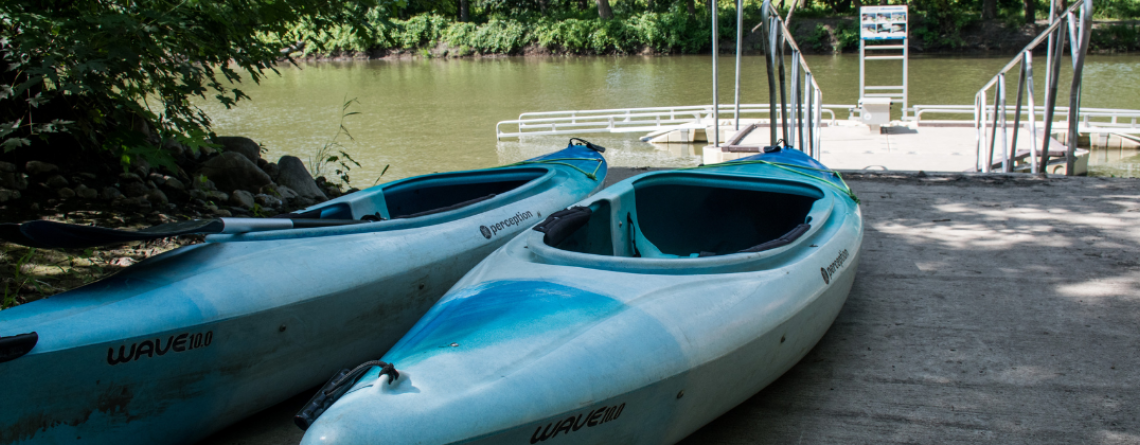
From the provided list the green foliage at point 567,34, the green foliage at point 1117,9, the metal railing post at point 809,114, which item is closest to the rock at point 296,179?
the metal railing post at point 809,114

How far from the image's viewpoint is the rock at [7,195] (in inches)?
185

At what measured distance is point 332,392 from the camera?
1875 mm

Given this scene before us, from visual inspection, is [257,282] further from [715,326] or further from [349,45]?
[349,45]

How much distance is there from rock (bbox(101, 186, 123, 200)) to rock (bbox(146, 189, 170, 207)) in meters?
0.18

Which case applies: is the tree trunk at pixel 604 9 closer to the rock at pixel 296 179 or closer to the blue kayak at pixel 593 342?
the rock at pixel 296 179

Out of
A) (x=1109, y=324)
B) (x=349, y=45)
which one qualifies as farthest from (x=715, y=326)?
(x=349, y=45)

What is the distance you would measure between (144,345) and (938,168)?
9.51 meters

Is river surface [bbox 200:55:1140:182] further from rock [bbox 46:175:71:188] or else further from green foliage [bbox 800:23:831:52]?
rock [bbox 46:175:71:188]

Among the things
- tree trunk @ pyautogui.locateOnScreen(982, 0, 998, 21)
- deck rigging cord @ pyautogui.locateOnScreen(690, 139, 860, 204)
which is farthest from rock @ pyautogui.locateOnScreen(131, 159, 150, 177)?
tree trunk @ pyautogui.locateOnScreen(982, 0, 998, 21)

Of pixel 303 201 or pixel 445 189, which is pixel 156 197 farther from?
pixel 445 189

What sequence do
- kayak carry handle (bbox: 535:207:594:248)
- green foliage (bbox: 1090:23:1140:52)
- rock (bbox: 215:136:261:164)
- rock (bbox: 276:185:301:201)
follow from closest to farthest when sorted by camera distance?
kayak carry handle (bbox: 535:207:594:248) < rock (bbox: 276:185:301:201) < rock (bbox: 215:136:261:164) < green foliage (bbox: 1090:23:1140:52)

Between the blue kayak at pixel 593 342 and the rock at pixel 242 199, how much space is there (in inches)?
141

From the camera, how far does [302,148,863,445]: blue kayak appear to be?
5.92 ft

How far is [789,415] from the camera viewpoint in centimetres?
266
